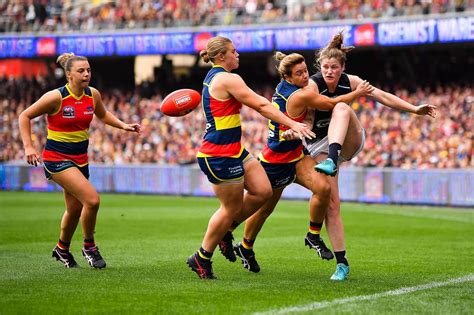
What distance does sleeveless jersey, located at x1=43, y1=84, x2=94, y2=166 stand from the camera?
Answer: 32.4ft

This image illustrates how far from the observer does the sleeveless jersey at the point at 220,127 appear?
8531 mm

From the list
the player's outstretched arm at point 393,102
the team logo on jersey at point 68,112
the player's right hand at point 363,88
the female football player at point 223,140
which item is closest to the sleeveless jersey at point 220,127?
the female football player at point 223,140

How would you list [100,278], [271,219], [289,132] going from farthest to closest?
[271,219], [100,278], [289,132]

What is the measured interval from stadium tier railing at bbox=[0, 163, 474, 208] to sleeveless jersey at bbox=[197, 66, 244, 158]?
11.1 m

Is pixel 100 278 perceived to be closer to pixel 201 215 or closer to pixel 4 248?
pixel 4 248

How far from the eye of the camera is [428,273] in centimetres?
959

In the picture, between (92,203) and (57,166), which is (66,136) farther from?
(92,203)

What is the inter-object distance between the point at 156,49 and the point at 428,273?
25.1m

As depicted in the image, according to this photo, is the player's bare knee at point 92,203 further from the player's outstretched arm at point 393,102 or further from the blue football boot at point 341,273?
the player's outstretched arm at point 393,102

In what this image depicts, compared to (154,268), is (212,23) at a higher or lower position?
higher

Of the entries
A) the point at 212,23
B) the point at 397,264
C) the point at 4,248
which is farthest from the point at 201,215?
the point at 212,23

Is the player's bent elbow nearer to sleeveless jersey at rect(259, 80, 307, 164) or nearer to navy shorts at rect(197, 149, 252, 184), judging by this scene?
sleeveless jersey at rect(259, 80, 307, 164)

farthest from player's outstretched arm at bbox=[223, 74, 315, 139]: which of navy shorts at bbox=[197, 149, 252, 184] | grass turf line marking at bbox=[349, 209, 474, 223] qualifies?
grass turf line marking at bbox=[349, 209, 474, 223]

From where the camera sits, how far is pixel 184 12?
33.6 meters
